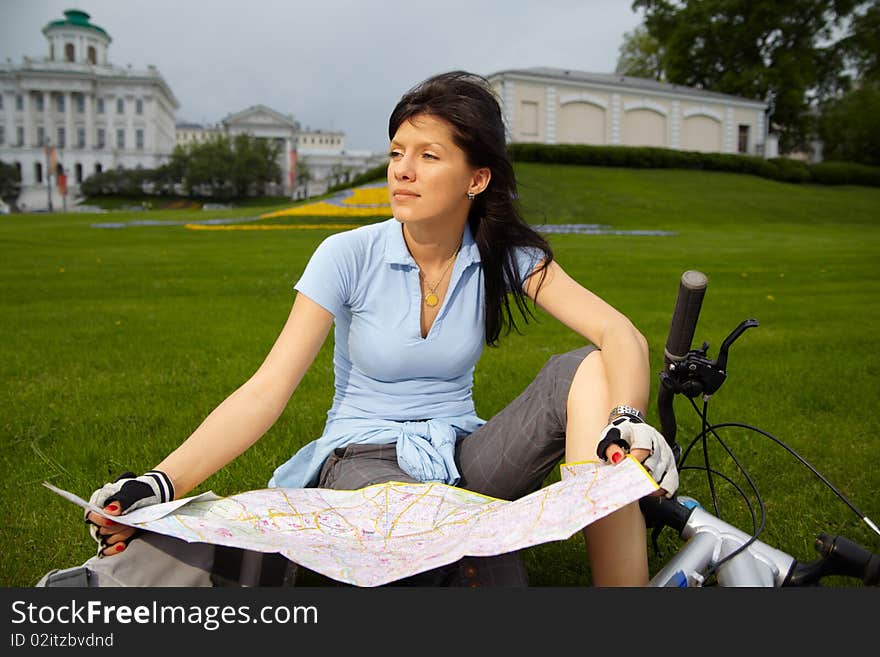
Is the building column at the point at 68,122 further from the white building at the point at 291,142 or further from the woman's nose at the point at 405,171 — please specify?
the woman's nose at the point at 405,171

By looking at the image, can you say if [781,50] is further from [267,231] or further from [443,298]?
[443,298]

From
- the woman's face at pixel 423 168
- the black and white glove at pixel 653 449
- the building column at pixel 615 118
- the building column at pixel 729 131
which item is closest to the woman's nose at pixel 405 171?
the woman's face at pixel 423 168

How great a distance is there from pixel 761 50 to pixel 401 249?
146ft

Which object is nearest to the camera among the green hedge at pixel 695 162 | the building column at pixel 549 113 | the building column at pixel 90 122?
the green hedge at pixel 695 162

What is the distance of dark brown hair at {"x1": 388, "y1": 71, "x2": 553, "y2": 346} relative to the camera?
2182 millimetres

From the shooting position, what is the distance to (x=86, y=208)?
55.8 m

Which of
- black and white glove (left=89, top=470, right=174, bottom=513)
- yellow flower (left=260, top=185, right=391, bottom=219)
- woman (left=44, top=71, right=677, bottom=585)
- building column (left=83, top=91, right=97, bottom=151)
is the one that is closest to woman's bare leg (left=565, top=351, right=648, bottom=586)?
woman (left=44, top=71, right=677, bottom=585)

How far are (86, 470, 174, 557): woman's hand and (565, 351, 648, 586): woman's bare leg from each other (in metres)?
0.95

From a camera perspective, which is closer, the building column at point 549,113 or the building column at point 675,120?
the building column at point 549,113

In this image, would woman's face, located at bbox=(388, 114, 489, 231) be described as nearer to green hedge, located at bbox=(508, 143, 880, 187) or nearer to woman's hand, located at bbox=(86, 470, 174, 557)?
woman's hand, located at bbox=(86, 470, 174, 557)

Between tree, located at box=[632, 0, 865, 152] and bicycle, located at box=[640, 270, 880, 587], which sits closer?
bicycle, located at box=[640, 270, 880, 587]

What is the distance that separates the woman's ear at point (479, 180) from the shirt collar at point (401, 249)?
0.56ft

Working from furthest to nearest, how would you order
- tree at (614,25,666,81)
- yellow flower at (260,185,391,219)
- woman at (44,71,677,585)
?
tree at (614,25,666,81), yellow flower at (260,185,391,219), woman at (44,71,677,585)

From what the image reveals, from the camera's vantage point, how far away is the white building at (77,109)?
264 ft
